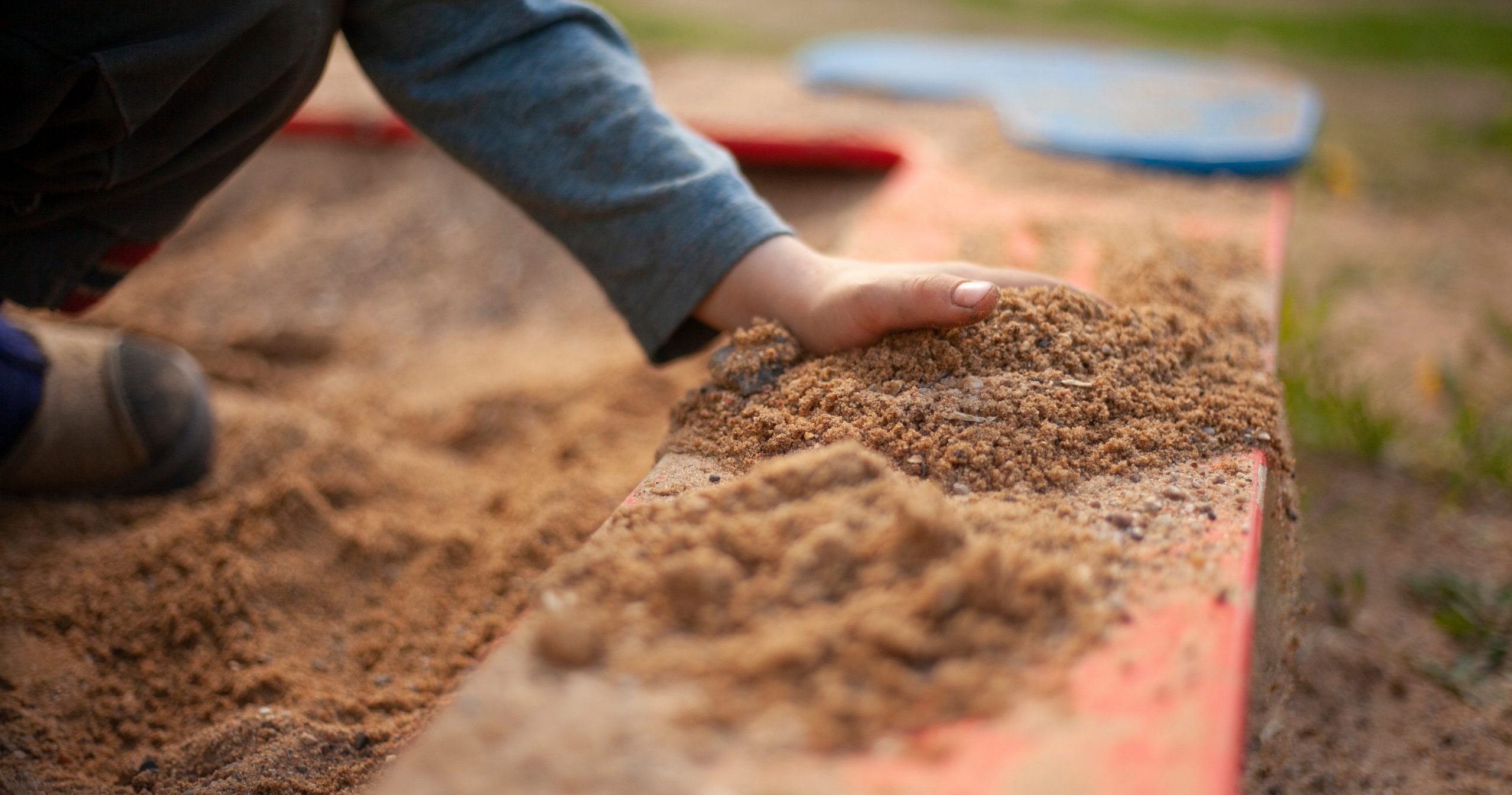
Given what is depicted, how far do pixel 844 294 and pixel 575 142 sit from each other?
0.31 m

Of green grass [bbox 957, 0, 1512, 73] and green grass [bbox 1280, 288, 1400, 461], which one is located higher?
green grass [bbox 1280, 288, 1400, 461]

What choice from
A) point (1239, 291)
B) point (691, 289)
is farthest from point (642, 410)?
point (1239, 291)

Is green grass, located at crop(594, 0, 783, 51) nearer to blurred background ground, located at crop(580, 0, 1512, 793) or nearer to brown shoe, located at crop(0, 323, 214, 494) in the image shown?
blurred background ground, located at crop(580, 0, 1512, 793)

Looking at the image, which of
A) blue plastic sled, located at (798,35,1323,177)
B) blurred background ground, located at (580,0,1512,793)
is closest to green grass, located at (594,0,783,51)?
blurred background ground, located at (580,0,1512,793)

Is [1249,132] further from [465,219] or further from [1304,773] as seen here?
[465,219]

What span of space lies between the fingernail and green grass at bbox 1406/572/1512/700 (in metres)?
0.71

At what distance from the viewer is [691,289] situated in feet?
3.39

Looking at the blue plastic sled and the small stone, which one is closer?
the small stone

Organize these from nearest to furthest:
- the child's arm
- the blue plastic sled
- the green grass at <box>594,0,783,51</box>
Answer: the child's arm
the blue plastic sled
the green grass at <box>594,0,783,51</box>

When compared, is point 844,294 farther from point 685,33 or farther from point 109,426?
point 685,33

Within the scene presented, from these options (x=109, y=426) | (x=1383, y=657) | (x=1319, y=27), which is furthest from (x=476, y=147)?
(x=1319, y=27)

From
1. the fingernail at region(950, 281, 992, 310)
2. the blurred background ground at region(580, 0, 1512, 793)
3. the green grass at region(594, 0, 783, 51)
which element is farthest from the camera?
the green grass at region(594, 0, 783, 51)

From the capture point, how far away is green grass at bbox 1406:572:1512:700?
3.86ft

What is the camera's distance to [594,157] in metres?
1.04
